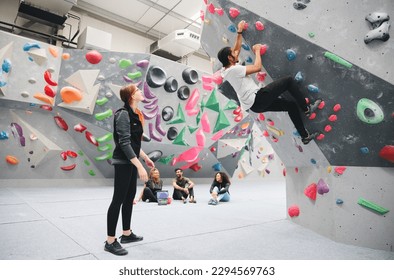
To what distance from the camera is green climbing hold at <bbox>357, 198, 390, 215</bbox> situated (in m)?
2.04

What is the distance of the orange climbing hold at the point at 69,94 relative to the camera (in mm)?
5555

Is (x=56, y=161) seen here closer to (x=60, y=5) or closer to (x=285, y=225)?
(x=60, y=5)

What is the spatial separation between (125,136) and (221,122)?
5.81 m

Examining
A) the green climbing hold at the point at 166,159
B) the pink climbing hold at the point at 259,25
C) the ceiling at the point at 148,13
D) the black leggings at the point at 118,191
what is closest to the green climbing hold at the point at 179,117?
the green climbing hold at the point at 166,159

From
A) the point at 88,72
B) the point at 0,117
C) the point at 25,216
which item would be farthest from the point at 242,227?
the point at 0,117

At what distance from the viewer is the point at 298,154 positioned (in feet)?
8.85

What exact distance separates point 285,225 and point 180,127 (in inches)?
171

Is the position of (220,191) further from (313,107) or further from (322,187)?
(313,107)

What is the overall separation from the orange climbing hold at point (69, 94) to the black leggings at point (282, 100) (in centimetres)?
452

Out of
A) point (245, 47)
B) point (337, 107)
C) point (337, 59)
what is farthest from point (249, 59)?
point (337, 107)

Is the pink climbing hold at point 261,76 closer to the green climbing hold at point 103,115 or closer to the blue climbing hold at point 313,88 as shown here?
the blue climbing hold at point 313,88

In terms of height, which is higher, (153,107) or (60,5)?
(60,5)

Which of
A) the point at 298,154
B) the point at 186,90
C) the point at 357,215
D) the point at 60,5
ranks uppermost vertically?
the point at 60,5

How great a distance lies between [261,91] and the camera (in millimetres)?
2205
